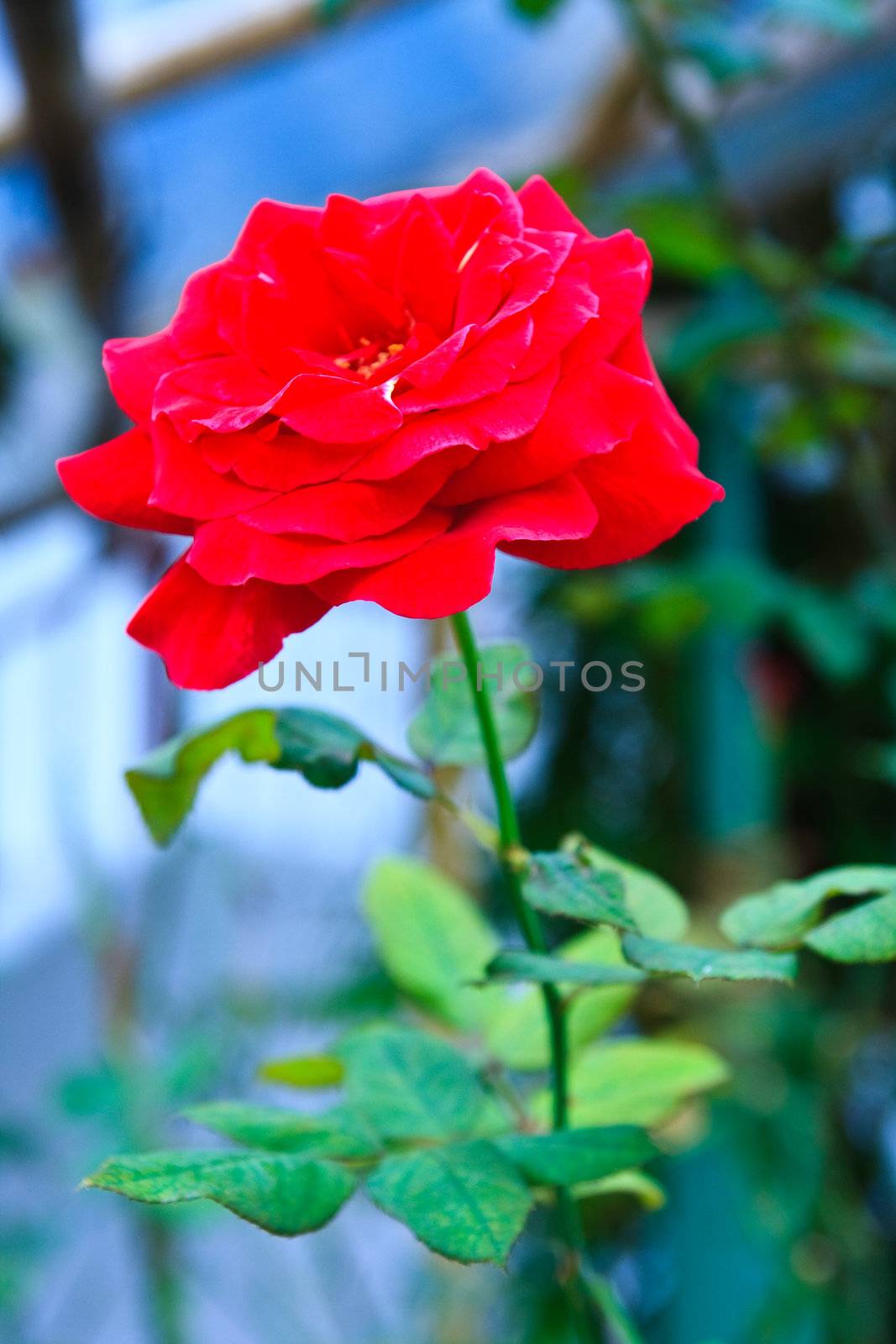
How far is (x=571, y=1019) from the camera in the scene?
371 millimetres

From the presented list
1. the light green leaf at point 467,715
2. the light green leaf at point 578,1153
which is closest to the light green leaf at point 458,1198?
the light green leaf at point 578,1153

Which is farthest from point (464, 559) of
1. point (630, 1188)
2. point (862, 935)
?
point (630, 1188)

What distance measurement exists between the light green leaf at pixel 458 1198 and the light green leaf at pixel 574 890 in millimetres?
64

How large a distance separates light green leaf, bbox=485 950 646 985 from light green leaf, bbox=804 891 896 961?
0.04 m

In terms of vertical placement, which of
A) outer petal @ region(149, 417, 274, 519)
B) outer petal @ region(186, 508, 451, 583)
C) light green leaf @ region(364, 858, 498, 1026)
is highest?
outer petal @ region(149, 417, 274, 519)

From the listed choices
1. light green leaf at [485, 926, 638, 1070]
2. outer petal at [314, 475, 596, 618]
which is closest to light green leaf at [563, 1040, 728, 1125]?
light green leaf at [485, 926, 638, 1070]

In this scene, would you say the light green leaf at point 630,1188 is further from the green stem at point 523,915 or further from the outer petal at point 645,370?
the outer petal at point 645,370

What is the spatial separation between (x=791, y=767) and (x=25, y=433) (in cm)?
113

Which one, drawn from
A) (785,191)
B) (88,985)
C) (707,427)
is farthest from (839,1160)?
(88,985)

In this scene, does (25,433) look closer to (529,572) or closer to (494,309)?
(529,572)

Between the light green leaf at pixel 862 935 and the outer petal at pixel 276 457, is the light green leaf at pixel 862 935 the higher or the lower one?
the lower one

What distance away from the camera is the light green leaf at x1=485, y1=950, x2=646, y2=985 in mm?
250

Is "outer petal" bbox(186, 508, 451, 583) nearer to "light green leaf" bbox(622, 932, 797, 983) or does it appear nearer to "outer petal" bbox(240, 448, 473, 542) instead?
"outer petal" bbox(240, 448, 473, 542)

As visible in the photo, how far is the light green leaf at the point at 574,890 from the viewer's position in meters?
0.24
